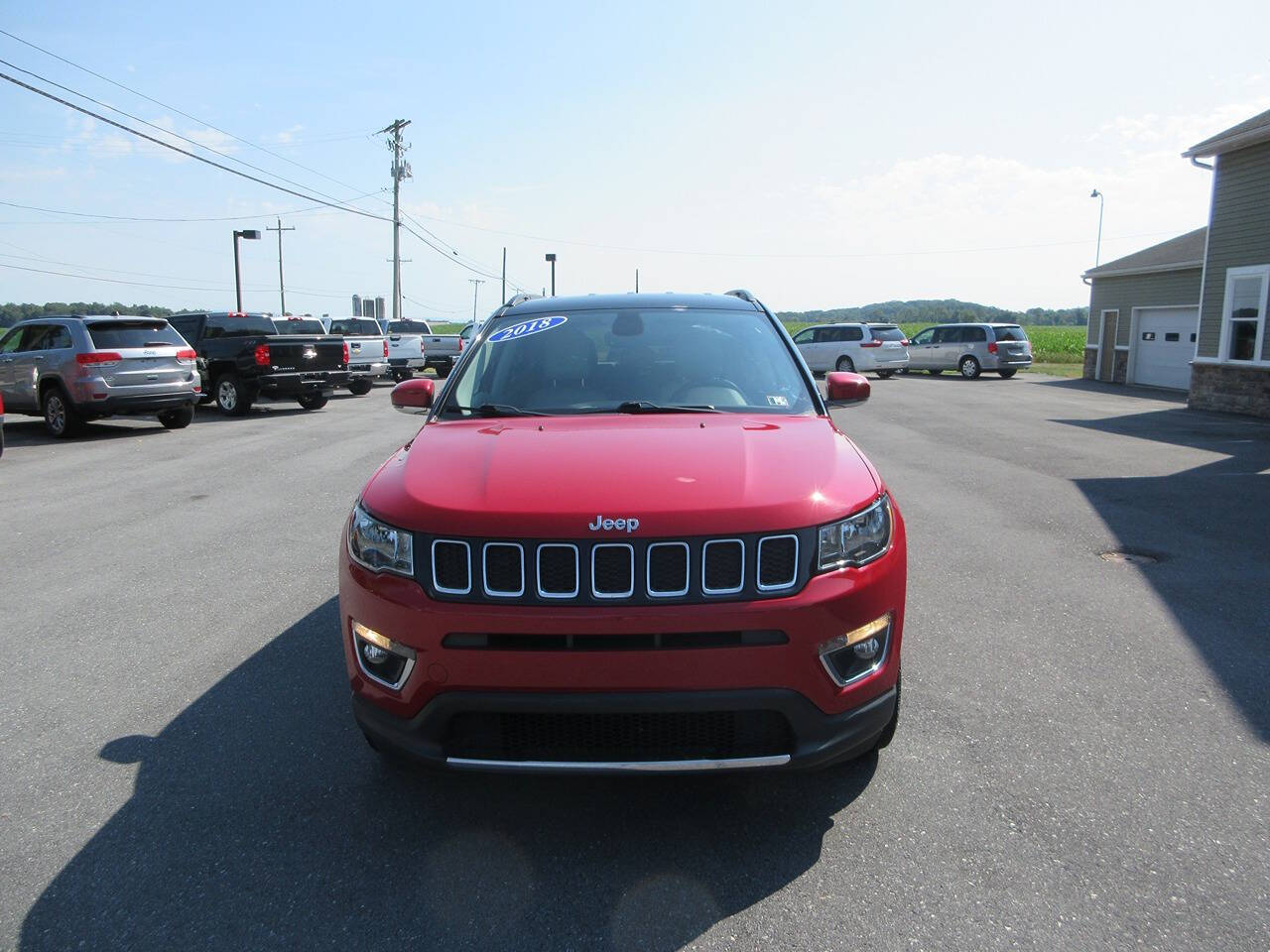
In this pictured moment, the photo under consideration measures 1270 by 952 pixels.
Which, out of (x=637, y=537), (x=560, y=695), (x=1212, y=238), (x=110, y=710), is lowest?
(x=110, y=710)

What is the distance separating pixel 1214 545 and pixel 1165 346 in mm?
23422

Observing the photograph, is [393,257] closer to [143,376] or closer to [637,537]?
[143,376]

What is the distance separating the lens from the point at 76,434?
14781mm

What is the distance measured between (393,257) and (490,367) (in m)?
46.1

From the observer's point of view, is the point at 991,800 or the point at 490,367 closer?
the point at 991,800

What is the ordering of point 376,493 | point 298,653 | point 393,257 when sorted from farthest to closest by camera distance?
point 393,257 → point 298,653 → point 376,493

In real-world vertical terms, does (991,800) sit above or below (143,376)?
below

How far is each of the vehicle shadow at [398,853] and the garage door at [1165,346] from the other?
88.3 ft

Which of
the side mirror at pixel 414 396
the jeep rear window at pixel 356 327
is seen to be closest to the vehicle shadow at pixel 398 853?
the side mirror at pixel 414 396

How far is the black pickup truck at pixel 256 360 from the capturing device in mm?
17766

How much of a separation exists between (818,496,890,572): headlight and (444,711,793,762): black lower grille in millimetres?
491

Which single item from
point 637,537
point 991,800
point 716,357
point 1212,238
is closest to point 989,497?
point 716,357

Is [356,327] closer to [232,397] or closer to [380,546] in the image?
[232,397]

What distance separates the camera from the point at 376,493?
3104 mm
